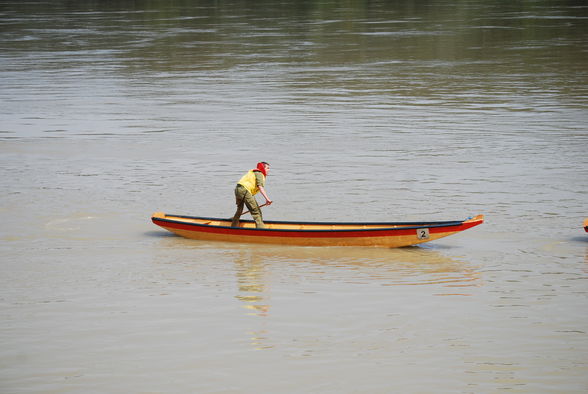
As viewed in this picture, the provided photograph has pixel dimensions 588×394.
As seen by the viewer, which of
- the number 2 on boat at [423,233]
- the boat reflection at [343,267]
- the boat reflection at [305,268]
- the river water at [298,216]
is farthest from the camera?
the number 2 on boat at [423,233]

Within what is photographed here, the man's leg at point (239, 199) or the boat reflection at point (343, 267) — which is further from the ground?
the man's leg at point (239, 199)

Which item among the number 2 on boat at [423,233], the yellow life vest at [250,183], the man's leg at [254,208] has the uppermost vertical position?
the yellow life vest at [250,183]

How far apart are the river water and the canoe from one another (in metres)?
0.24

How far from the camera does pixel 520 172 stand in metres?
28.1

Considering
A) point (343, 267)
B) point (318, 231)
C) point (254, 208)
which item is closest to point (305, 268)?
point (343, 267)

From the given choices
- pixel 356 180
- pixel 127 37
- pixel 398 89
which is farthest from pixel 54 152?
pixel 127 37

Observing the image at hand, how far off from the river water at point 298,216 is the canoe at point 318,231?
0.24 metres

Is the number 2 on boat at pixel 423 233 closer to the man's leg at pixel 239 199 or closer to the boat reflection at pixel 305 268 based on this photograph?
the boat reflection at pixel 305 268

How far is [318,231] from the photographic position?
20.1 m

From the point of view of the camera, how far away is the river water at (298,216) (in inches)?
568

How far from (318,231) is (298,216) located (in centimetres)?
363

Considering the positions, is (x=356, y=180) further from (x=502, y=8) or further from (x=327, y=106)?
(x=502, y=8)

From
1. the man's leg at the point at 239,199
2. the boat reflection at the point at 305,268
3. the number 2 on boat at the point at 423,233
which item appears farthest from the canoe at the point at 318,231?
the man's leg at the point at 239,199

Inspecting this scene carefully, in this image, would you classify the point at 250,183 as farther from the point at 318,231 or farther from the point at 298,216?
the point at 298,216
